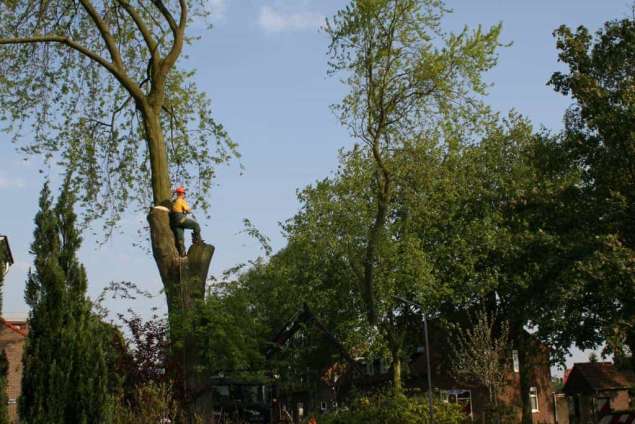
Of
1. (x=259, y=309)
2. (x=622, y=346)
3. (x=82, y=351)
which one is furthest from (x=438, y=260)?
(x=82, y=351)

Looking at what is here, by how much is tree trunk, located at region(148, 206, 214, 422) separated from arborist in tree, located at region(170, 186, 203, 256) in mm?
160

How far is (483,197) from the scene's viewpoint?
135ft

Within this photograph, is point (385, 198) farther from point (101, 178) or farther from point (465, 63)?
point (101, 178)

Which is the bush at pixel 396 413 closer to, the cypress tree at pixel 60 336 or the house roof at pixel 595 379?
the cypress tree at pixel 60 336

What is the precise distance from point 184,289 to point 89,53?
7.33 metres

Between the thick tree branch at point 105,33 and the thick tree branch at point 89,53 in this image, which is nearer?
the thick tree branch at point 89,53

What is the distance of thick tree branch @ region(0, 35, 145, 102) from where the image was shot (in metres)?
22.7

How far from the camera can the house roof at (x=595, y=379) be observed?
179 feet

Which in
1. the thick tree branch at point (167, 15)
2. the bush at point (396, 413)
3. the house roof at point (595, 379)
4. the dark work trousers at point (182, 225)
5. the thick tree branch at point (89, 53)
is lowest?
the bush at point (396, 413)

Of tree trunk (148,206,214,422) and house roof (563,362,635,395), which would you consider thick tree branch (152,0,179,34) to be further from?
house roof (563,362,635,395)

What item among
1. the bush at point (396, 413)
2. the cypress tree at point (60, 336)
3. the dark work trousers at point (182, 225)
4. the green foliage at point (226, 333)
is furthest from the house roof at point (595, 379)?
the cypress tree at point (60, 336)

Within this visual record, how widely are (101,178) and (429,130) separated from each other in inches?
387

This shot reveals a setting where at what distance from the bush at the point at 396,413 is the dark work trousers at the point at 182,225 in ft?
26.5

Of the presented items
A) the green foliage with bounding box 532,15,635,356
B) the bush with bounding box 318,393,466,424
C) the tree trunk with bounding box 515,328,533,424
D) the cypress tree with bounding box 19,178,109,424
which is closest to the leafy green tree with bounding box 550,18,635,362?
the green foliage with bounding box 532,15,635,356
